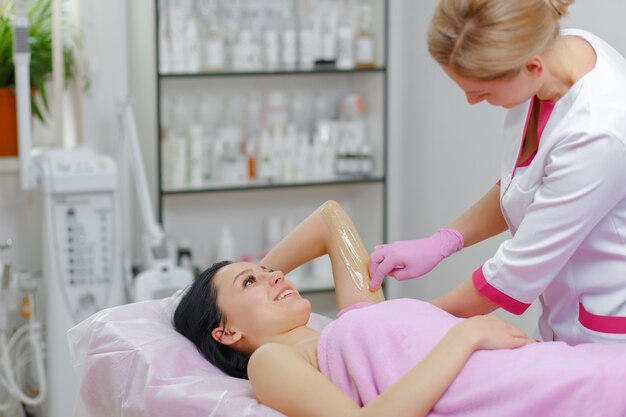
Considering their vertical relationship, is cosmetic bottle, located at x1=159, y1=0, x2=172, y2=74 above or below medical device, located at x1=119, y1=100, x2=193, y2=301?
above

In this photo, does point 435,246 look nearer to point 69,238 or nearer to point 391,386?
point 391,386

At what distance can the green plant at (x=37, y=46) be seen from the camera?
2930 mm

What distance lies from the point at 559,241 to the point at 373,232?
2.11 m

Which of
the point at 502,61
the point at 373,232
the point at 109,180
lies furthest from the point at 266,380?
the point at 373,232

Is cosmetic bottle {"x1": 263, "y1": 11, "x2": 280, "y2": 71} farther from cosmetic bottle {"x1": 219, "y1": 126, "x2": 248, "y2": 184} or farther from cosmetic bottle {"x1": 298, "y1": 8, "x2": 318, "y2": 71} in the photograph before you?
cosmetic bottle {"x1": 219, "y1": 126, "x2": 248, "y2": 184}

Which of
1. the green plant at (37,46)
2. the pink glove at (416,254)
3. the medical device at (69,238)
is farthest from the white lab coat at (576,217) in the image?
the green plant at (37,46)

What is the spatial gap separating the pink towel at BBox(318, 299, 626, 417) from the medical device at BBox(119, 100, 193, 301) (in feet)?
3.79

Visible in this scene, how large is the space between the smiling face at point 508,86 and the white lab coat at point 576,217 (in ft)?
0.19

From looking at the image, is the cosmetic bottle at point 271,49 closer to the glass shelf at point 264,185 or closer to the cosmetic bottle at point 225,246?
the glass shelf at point 264,185

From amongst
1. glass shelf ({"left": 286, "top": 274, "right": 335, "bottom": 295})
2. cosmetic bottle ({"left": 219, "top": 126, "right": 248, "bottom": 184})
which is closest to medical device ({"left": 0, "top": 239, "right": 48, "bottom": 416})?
cosmetic bottle ({"left": 219, "top": 126, "right": 248, "bottom": 184})

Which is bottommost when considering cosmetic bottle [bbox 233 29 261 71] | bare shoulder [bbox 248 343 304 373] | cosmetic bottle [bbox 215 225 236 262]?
cosmetic bottle [bbox 215 225 236 262]

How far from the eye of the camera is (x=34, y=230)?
10.4 feet

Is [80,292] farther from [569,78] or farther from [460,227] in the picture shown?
[569,78]

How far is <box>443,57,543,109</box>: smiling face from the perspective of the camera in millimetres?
1461
